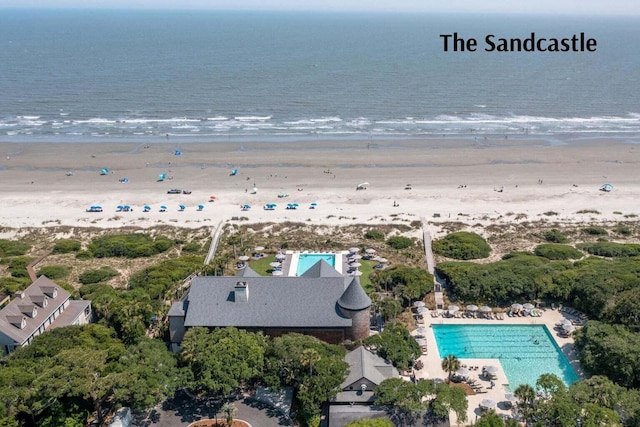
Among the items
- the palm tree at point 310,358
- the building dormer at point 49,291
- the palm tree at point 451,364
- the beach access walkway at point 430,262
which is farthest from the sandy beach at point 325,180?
the palm tree at point 310,358

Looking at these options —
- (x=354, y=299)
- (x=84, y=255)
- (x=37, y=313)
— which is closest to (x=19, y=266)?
(x=84, y=255)

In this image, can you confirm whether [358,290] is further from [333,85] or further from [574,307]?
[333,85]

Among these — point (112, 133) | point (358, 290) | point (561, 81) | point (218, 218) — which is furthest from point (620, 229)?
point (561, 81)

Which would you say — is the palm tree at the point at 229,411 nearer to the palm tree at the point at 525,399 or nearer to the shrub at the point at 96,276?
the palm tree at the point at 525,399

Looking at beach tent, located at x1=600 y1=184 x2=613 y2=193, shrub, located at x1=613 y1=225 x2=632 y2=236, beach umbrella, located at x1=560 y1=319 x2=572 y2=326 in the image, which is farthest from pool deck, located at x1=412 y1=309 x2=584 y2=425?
beach tent, located at x1=600 y1=184 x2=613 y2=193

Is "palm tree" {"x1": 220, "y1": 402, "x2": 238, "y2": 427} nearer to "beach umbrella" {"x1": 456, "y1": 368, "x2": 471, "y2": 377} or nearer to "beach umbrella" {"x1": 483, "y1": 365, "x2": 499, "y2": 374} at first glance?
"beach umbrella" {"x1": 456, "y1": 368, "x2": 471, "y2": 377}

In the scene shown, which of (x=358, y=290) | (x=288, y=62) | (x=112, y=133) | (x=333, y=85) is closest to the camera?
(x=358, y=290)
